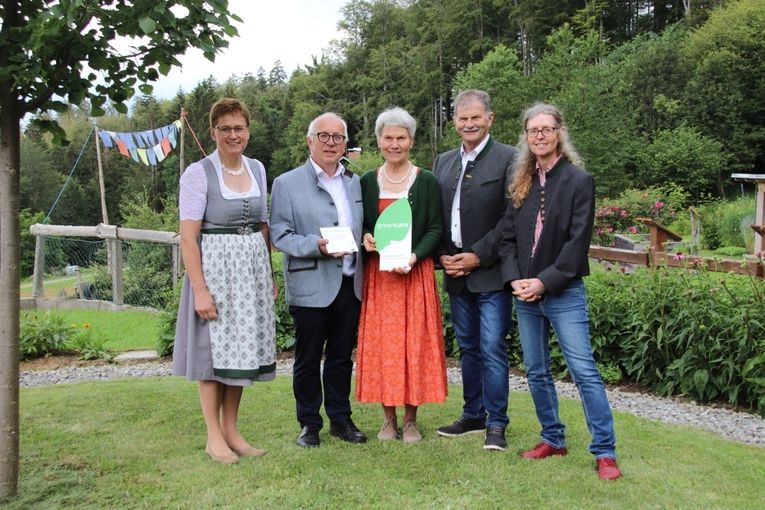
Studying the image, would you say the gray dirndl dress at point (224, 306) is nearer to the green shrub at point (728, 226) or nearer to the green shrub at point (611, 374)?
the green shrub at point (611, 374)

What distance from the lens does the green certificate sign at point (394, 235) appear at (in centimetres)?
388

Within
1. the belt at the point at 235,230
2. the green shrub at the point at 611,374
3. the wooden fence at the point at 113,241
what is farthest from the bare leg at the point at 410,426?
the wooden fence at the point at 113,241

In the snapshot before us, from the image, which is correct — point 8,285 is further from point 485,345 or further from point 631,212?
point 631,212

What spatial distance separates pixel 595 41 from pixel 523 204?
130 ft

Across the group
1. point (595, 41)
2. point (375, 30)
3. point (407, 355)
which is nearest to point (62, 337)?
point (407, 355)

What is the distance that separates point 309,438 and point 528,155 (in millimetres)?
2081

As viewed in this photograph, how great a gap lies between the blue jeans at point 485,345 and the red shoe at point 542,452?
0.84 ft

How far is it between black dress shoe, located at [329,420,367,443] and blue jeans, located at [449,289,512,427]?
73cm

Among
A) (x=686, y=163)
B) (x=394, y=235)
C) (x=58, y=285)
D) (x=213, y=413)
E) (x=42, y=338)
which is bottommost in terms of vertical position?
(x=42, y=338)

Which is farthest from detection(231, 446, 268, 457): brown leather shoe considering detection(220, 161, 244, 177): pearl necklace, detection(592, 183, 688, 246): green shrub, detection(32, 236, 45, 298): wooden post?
detection(592, 183, 688, 246): green shrub

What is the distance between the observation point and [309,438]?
4059 mm

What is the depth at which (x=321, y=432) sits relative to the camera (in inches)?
170

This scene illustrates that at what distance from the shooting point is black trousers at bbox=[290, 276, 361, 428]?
13.1ft

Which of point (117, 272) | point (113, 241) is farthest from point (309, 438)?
point (113, 241)
